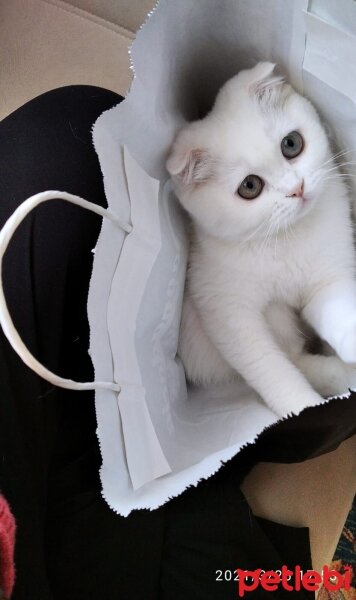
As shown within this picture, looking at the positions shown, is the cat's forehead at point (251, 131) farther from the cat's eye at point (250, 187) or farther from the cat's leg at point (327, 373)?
the cat's leg at point (327, 373)

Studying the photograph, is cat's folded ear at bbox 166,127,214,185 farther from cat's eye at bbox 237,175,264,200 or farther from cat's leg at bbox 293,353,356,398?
cat's leg at bbox 293,353,356,398

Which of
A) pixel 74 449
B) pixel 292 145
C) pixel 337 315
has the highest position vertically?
pixel 292 145

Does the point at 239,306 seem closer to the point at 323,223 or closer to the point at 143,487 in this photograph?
the point at 323,223

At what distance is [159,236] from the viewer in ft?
2.67

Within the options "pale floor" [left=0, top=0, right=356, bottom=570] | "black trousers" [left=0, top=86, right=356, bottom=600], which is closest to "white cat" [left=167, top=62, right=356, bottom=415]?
"black trousers" [left=0, top=86, right=356, bottom=600]

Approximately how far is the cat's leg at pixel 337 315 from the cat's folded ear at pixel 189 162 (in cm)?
25

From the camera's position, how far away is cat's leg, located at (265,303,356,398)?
875 millimetres

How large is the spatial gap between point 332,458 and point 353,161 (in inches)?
17.2

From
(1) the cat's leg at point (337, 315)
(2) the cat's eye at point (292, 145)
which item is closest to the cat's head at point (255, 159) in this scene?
(2) the cat's eye at point (292, 145)

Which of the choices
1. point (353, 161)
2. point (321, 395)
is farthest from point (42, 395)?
point (353, 161)

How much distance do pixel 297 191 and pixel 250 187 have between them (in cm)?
7

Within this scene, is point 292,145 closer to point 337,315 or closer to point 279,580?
point 337,315

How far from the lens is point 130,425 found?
76 centimetres

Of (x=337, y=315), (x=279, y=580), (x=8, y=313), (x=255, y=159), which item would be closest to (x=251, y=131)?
(x=255, y=159)
